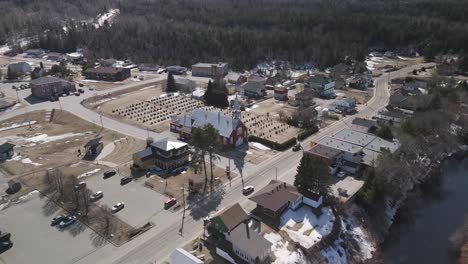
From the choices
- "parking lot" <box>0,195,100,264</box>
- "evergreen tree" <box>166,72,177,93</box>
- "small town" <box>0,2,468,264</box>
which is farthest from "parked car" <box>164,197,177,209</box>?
"evergreen tree" <box>166,72,177,93</box>

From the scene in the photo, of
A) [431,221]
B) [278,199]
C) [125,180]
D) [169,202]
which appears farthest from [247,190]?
[431,221]

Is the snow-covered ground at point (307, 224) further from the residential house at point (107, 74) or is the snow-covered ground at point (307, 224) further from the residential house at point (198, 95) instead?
the residential house at point (107, 74)

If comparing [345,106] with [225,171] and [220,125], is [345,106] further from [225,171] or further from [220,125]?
[225,171]

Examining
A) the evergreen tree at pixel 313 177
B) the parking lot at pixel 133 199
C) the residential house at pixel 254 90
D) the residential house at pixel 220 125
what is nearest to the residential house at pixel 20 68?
the residential house at pixel 254 90

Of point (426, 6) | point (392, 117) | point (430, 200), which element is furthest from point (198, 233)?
point (426, 6)

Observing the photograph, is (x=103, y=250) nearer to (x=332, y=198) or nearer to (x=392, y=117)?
(x=332, y=198)

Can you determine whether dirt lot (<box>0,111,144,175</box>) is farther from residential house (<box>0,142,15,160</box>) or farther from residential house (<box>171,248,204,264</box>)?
residential house (<box>171,248,204,264</box>)
